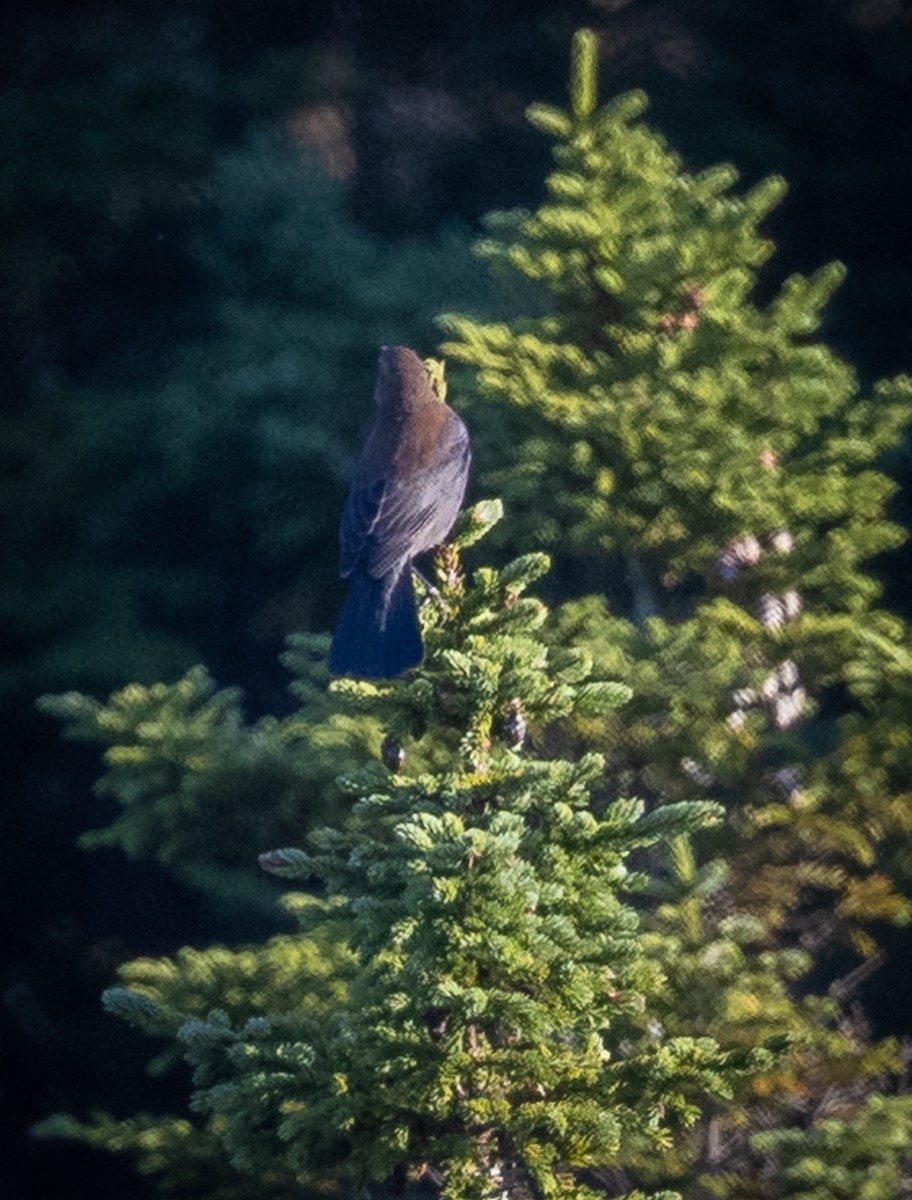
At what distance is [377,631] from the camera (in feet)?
10.2

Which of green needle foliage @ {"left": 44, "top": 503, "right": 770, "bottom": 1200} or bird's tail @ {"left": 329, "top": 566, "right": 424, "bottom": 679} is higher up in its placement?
bird's tail @ {"left": 329, "top": 566, "right": 424, "bottom": 679}

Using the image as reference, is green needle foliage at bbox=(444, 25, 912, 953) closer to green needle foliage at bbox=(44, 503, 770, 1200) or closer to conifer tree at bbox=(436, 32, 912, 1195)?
conifer tree at bbox=(436, 32, 912, 1195)

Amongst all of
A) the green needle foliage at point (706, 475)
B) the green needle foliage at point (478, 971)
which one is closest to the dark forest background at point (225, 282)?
the green needle foliage at point (706, 475)

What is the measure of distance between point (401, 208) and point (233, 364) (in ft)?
3.60

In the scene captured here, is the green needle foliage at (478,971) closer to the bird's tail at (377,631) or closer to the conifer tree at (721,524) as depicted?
the bird's tail at (377,631)

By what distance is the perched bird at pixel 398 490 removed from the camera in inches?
135

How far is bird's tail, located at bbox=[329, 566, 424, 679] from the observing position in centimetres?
296

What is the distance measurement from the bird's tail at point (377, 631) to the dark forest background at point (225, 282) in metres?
A: 1.69

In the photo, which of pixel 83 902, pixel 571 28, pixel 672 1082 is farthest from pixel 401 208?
pixel 672 1082

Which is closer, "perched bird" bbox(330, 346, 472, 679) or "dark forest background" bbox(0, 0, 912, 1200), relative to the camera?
"perched bird" bbox(330, 346, 472, 679)

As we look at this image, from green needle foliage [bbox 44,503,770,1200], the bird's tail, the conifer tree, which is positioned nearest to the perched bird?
the bird's tail

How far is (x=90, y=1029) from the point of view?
609 cm

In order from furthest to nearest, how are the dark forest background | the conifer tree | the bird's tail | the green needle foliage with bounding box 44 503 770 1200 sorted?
the dark forest background → the conifer tree → the bird's tail → the green needle foliage with bounding box 44 503 770 1200

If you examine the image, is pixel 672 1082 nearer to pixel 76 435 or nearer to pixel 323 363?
pixel 323 363
